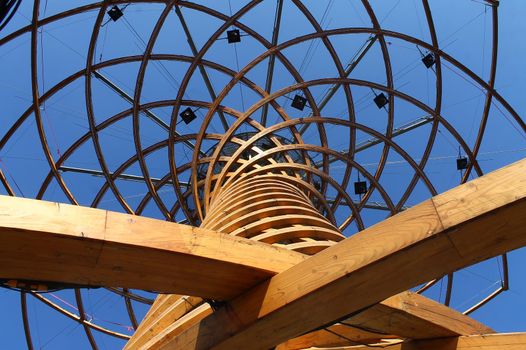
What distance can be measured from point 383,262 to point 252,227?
6.37 metres

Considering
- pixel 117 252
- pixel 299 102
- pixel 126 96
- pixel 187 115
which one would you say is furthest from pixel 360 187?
pixel 117 252

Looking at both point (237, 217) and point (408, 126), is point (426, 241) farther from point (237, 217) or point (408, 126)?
point (408, 126)

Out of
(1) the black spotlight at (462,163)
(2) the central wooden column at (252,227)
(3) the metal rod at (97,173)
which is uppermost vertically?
(3) the metal rod at (97,173)

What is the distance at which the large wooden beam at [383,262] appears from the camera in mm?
4254

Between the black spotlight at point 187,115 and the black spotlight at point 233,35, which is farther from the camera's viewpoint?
the black spotlight at point 187,115

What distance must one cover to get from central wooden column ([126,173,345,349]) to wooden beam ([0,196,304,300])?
27.5 inches

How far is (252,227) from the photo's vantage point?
10.7 metres

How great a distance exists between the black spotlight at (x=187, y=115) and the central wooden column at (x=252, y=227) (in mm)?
5627

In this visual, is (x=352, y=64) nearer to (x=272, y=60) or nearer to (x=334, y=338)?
(x=272, y=60)

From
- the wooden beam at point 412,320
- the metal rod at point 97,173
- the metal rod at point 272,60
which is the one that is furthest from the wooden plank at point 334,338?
the metal rod at point 97,173

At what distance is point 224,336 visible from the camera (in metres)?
5.27

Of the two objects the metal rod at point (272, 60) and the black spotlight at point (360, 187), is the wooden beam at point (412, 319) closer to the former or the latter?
the metal rod at point (272, 60)

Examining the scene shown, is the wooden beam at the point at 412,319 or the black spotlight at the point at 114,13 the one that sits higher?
the black spotlight at the point at 114,13

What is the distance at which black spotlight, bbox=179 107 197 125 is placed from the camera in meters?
21.7
